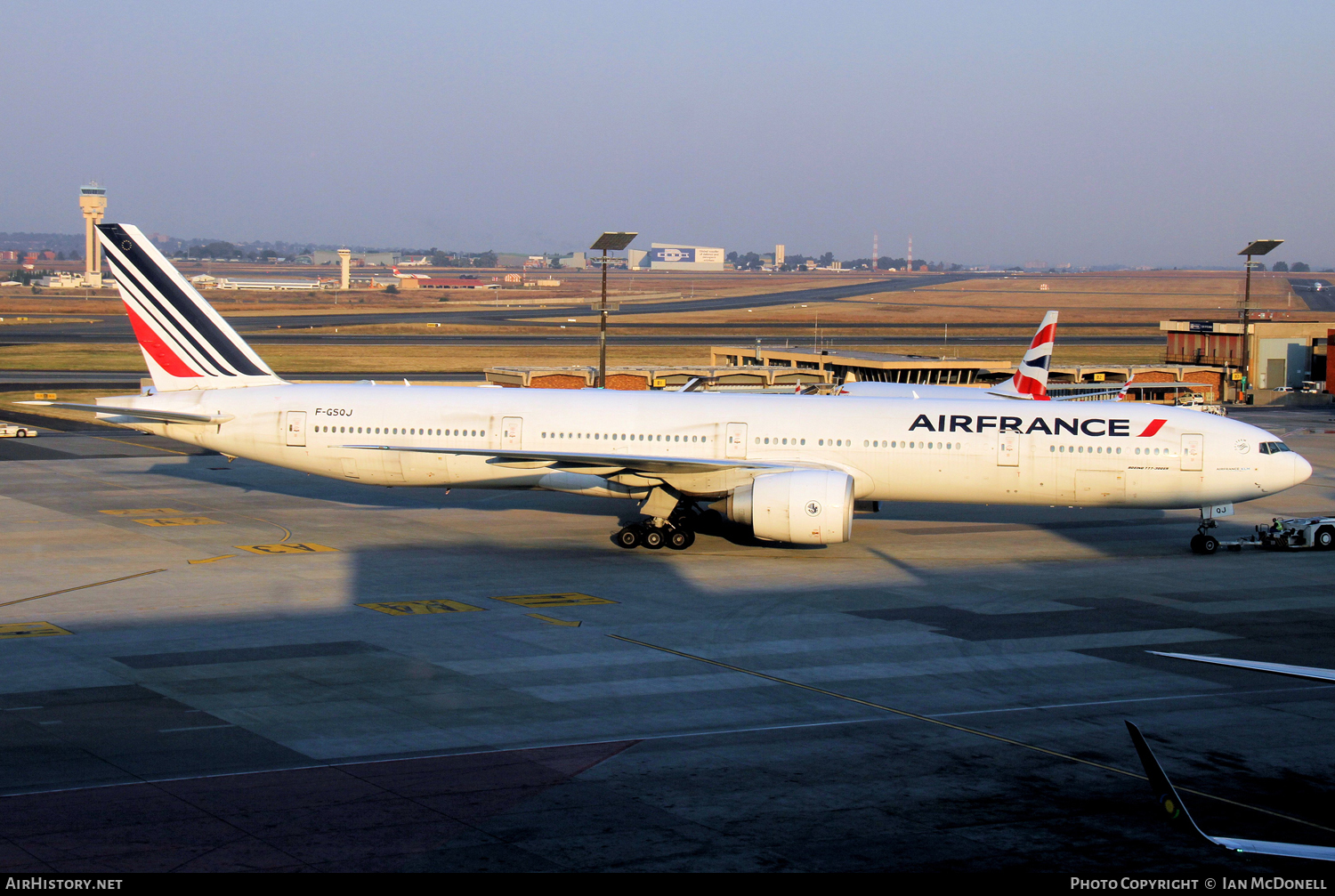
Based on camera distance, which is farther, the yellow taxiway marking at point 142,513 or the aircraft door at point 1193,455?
the yellow taxiway marking at point 142,513

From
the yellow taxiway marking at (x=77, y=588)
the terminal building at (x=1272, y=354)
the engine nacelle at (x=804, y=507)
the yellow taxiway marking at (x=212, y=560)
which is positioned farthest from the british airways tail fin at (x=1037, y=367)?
the terminal building at (x=1272, y=354)

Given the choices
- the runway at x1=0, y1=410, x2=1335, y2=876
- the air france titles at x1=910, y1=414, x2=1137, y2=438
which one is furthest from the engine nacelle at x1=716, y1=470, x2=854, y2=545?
the air france titles at x1=910, y1=414, x2=1137, y2=438

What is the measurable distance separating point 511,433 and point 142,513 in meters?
11.7

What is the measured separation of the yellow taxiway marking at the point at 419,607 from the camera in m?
25.2

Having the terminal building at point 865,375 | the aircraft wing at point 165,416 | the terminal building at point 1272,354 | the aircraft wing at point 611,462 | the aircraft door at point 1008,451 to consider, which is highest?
the terminal building at point 1272,354

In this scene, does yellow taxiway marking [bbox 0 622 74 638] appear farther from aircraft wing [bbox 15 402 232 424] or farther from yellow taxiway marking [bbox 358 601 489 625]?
aircraft wing [bbox 15 402 232 424]

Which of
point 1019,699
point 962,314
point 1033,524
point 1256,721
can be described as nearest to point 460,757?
point 1019,699

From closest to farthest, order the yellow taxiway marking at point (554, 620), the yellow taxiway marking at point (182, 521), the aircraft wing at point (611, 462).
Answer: the yellow taxiway marking at point (554, 620) < the aircraft wing at point (611, 462) < the yellow taxiway marking at point (182, 521)

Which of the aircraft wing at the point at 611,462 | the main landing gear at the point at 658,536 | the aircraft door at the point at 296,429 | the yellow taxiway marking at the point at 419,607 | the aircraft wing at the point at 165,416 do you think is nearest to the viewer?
the yellow taxiway marking at the point at 419,607

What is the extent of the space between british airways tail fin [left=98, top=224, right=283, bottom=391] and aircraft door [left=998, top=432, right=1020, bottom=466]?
21.3m

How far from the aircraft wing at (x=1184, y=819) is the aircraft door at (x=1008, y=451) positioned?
21949mm

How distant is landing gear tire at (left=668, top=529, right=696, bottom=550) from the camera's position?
32.3 metres

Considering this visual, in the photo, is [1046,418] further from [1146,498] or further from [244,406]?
[244,406]

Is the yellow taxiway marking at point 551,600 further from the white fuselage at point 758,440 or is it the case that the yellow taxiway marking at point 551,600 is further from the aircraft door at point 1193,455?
the aircraft door at point 1193,455
